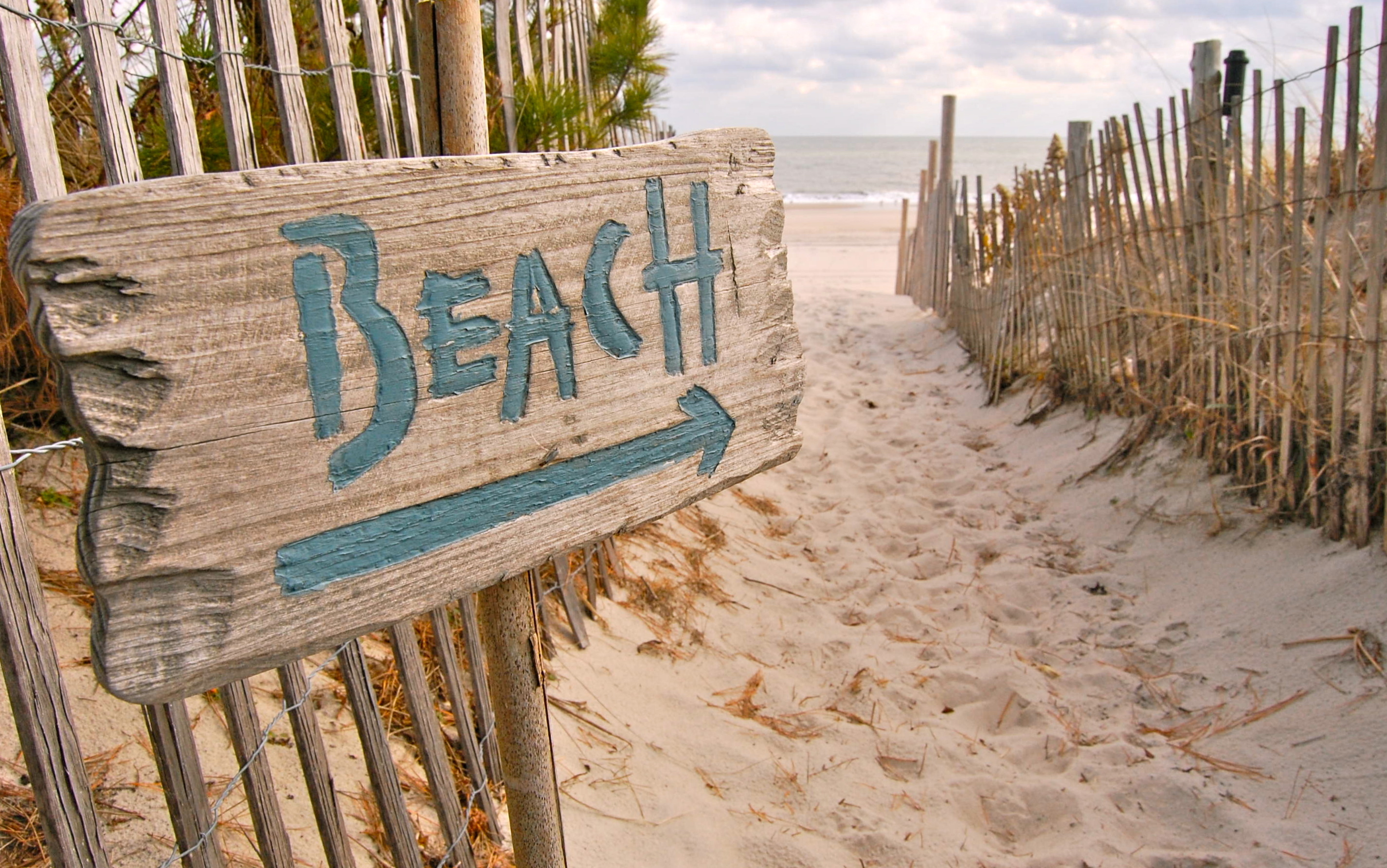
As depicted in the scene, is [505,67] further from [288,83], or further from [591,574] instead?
[591,574]

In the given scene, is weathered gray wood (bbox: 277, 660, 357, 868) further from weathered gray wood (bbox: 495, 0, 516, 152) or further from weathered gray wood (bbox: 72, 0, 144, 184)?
weathered gray wood (bbox: 495, 0, 516, 152)

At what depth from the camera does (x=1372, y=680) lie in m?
2.40

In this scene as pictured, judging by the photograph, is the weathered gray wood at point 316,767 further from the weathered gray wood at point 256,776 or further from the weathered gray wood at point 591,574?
the weathered gray wood at point 591,574

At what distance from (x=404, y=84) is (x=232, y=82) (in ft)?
1.22

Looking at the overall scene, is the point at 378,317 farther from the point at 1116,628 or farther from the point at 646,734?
the point at 1116,628

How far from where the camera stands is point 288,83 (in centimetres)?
139

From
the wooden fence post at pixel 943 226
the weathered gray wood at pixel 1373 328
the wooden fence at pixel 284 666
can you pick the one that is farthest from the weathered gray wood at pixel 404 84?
the wooden fence post at pixel 943 226

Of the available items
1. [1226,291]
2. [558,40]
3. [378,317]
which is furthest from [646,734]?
[1226,291]

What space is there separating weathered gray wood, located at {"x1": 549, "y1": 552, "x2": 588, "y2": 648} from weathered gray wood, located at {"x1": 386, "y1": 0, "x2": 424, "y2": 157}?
51.0 inches

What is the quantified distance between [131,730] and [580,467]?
55.6 inches

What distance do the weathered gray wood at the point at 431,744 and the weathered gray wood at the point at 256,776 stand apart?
0.29 metres

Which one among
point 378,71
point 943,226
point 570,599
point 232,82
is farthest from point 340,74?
point 943,226

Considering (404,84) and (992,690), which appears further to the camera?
(992,690)

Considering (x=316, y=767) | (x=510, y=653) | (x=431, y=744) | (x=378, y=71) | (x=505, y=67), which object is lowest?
(x=431, y=744)
